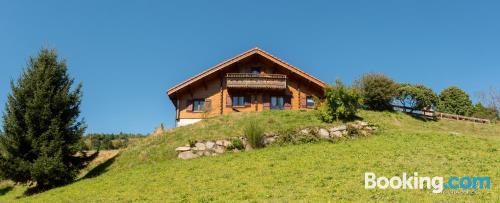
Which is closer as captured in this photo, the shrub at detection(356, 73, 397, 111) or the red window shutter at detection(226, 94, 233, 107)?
the shrub at detection(356, 73, 397, 111)

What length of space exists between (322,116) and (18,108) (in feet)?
66.1

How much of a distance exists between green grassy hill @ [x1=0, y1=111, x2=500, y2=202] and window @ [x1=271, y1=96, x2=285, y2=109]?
8508mm

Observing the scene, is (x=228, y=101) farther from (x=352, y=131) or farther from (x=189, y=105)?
(x=352, y=131)

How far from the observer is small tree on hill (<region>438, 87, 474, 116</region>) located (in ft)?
185

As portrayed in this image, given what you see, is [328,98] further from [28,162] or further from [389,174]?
[28,162]

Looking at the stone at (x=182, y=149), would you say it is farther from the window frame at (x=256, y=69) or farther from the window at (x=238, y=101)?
the window frame at (x=256, y=69)

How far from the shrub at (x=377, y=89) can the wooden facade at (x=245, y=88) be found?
192 inches

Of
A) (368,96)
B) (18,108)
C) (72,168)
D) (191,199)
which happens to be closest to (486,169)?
(191,199)

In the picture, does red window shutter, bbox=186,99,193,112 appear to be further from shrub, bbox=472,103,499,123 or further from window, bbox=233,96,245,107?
shrub, bbox=472,103,499,123

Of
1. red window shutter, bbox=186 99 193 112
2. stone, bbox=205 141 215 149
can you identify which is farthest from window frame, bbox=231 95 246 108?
stone, bbox=205 141 215 149

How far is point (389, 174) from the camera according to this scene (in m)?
17.1

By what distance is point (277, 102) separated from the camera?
41344mm

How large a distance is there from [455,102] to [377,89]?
89.2 ft

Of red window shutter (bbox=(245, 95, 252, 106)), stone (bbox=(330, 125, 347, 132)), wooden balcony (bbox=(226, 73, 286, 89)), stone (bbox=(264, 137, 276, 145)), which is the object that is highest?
wooden balcony (bbox=(226, 73, 286, 89))
